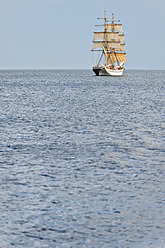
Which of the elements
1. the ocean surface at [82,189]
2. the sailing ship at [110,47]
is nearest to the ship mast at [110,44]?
the sailing ship at [110,47]

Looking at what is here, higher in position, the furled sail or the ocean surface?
the furled sail

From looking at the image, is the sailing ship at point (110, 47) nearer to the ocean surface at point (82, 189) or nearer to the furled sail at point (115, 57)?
the furled sail at point (115, 57)

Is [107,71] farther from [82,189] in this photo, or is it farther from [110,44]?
[82,189]

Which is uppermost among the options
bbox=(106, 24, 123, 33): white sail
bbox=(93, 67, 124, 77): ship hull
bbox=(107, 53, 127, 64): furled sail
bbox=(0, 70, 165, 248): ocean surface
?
bbox=(106, 24, 123, 33): white sail

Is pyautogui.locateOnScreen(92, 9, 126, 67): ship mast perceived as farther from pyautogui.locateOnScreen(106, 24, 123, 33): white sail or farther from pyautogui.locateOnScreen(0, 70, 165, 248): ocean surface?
pyautogui.locateOnScreen(0, 70, 165, 248): ocean surface

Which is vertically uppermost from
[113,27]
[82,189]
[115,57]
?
[113,27]

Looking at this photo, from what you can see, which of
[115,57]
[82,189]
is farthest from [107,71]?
[82,189]

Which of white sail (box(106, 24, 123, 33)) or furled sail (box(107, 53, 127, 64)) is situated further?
white sail (box(106, 24, 123, 33))

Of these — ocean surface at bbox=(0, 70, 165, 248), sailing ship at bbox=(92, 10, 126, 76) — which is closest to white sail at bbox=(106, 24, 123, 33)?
sailing ship at bbox=(92, 10, 126, 76)

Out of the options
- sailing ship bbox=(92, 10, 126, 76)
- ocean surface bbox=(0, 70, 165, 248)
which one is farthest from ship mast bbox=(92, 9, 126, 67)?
ocean surface bbox=(0, 70, 165, 248)

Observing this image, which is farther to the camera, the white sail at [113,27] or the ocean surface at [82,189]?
the white sail at [113,27]

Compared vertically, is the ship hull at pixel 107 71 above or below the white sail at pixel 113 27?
below

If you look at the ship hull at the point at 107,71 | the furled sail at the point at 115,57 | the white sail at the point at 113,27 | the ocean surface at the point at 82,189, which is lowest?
the ship hull at the point at 107,71

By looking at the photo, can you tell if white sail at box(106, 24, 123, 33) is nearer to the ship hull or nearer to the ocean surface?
the ship hull
